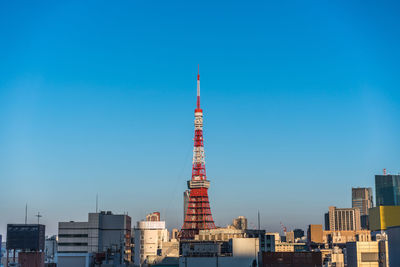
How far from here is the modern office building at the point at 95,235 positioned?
166625mm

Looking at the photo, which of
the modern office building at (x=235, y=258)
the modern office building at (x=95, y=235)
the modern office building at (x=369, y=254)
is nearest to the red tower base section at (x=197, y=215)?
the modern office building at (x=95, y=235)

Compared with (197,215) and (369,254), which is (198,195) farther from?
(369,254)

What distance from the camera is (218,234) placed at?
163000 millimetres

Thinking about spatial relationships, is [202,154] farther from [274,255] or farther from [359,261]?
[274,255]

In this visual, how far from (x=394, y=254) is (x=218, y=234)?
48.9 m

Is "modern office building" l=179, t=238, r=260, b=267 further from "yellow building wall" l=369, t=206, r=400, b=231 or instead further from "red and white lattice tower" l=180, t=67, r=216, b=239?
"yellow building wall" l=369, t=206, r=400, b=231

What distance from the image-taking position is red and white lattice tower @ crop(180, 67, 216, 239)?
17225 cm

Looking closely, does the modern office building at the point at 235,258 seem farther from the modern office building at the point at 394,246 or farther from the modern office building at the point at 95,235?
the modern office building at the point at 95,235

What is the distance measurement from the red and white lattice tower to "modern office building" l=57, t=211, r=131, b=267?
17.5 meters

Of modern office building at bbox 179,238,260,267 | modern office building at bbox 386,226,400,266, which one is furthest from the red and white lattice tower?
modern office building at bbox 386,226,400,266

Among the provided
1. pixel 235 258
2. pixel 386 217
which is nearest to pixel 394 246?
pixel 235 258

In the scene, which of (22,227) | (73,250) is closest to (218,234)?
(73,250)

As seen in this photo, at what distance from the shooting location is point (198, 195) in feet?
574

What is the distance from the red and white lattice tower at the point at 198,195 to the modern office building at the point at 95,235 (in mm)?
17512
